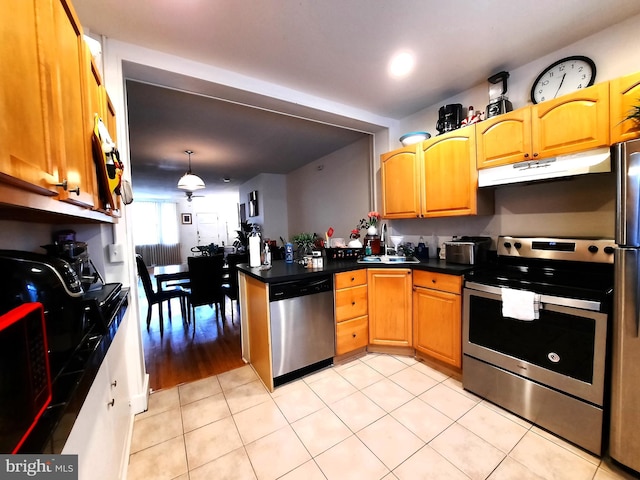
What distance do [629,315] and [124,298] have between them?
2.71 metres

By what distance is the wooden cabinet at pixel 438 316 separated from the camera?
2.03 m

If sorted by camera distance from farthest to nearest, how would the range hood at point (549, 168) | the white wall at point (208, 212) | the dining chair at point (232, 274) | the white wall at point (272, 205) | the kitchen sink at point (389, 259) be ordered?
1. the white wall at point (208, 212)
2. the white wall at point (272, 205)
3. the dining chair at point (232, 274)
4. the kitchen sink at point (389, 259)
5. the range hood at point (549, 168)

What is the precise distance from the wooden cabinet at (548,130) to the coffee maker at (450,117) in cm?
34

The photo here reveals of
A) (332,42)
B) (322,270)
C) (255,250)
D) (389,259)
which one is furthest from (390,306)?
(332,42)

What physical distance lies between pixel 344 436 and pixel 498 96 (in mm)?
2825

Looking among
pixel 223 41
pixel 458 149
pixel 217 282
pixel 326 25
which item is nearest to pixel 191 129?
pixel 223 41

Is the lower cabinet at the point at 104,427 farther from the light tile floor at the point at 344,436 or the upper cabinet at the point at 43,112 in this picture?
the upper cabinet at the point at 43,112

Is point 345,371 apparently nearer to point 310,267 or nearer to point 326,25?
point 310,267

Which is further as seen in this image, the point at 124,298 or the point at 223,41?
the point at 223,41

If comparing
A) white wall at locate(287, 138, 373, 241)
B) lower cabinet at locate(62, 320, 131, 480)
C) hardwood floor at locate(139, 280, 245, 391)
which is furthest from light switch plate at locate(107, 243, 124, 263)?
white wall at locate(287, 138, 373, 241)

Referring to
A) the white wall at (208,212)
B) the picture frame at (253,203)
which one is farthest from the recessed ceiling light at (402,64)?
the white wall at (208,212)

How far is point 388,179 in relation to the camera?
2816 mm

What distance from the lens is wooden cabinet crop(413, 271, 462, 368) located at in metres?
2.03

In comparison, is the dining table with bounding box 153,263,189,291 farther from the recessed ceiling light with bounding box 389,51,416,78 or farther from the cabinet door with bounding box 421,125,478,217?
the recessed ceiling light with bounding box 389,51,416,78
